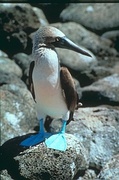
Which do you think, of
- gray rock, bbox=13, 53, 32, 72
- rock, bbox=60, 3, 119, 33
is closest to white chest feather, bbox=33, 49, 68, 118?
gray rock, bbox=13, 53, 32, 72

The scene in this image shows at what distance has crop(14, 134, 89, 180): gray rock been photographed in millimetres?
5309

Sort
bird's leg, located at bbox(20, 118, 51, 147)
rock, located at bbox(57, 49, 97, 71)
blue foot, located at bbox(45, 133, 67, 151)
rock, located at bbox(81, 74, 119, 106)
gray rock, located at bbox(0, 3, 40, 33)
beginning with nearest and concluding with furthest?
blue foot, located at bbox(45, 133, 67, 151) → bird's leg, located at bbox(20, 118, 51, 147) → rock, located at bbox(81, 74, 119, 106) → rock, located at bbox(57, 49, 97, 71) → gray rock, located at bbox(0, 3, 40, 33)

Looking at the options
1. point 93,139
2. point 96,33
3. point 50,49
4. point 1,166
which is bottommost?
point 96,33

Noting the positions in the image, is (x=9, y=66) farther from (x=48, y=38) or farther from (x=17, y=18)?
(x=48, y=38)

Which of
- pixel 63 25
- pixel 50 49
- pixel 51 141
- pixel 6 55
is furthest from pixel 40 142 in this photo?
pixel 63 25

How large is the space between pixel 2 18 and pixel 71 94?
218 inches

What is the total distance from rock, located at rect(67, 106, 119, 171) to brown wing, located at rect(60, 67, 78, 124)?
4.49 ft

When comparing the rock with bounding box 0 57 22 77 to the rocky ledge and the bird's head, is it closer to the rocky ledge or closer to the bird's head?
the rocky ledge

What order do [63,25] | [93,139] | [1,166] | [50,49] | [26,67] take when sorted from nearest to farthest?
[50,49] < [1,166] < [93,139] < [26,67] < [63,25]

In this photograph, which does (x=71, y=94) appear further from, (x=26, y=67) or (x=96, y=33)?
(x=96, y=33)

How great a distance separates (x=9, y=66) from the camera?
988cm

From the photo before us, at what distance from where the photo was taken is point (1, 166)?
216 inches

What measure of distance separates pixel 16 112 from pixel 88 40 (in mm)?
4303

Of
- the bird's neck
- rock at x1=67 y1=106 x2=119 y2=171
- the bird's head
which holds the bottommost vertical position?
rock at x1=67 y1=106 x2=119 y2=171
